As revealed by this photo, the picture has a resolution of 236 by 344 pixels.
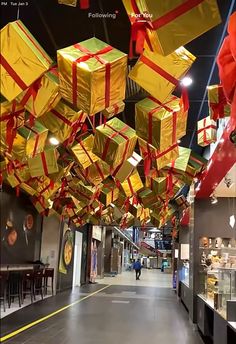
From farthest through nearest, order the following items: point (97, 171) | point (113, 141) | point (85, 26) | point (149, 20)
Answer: point (97, 171) < point (113, 141) < point (85, 26) < point (149, 20)

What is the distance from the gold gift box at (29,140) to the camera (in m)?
5.19

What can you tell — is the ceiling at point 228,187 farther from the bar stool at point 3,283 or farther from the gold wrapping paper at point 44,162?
the bar stool at point 3,283

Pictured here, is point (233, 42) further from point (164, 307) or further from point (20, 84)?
point (164, 307)

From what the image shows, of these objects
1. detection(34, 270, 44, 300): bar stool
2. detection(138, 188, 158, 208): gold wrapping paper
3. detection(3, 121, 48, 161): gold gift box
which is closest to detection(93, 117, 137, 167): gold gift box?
detection(3, 121, 48, 161): gold gift box

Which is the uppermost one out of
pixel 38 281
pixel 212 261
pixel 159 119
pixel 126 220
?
pixel 159 119

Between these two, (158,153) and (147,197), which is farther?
(147,197)

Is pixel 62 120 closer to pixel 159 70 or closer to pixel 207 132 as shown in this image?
pixel 159 70

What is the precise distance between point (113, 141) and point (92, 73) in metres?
1.88

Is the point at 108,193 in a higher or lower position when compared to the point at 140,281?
higher

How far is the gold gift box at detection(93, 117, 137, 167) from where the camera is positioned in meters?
4.88

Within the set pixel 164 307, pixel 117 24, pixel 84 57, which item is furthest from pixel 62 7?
pixel 164 307

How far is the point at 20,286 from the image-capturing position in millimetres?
11258

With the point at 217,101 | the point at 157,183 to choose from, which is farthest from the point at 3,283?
the point at 217,101

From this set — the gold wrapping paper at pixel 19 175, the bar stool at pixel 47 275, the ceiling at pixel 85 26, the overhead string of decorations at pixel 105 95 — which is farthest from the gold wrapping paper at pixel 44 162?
the bar stool at pixel 47 275
